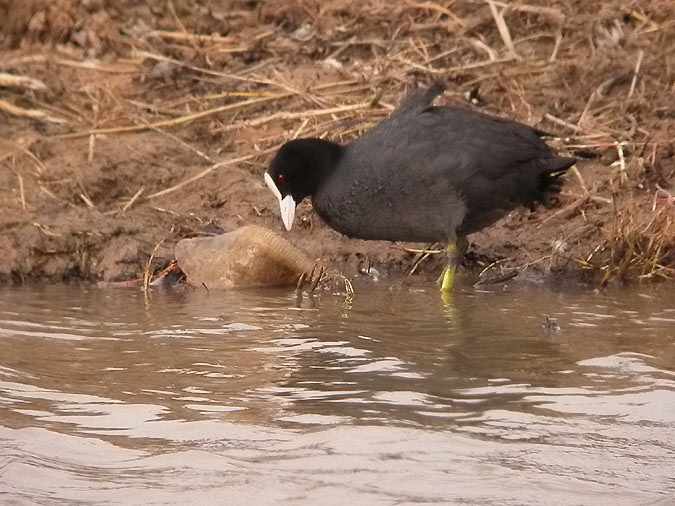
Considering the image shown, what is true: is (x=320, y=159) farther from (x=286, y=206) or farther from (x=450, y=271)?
(x=450, y=271)

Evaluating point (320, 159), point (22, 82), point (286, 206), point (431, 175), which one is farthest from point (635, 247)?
point (22, 82)

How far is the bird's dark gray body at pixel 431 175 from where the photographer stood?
6.29 metres

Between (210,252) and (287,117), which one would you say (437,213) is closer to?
(210,252)

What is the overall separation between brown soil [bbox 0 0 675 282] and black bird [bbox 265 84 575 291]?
1.44 ft

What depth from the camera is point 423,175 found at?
248 inches

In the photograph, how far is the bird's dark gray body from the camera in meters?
6.29

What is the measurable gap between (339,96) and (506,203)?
1974mm

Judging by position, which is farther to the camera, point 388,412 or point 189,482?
point 388,412

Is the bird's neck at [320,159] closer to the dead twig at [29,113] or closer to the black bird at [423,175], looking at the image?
the black bird at [423,175]

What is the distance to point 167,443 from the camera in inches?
156

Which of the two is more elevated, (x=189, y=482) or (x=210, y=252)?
(x=210, y=252)

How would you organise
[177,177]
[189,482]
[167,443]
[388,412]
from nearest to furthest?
[189,482] < [167,443] < [388,412] < [177,177]

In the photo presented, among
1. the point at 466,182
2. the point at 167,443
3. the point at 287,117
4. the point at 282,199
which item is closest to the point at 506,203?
the point at 466,182

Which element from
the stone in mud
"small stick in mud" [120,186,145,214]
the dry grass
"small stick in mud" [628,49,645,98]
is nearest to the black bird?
the stone in mud
